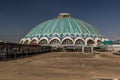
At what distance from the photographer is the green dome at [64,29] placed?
164 meters

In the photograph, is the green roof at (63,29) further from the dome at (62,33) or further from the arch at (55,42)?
the arch at (55,42)

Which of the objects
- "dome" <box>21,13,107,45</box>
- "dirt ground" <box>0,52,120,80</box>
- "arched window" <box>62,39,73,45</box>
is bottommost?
"dirt ground" <box>0,52,120,80</box>

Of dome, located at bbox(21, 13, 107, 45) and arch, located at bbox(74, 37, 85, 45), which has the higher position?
dome, located at bbox(21, 13, 107, 45)

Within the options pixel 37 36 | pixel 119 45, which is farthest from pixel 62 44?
pixel 119 45

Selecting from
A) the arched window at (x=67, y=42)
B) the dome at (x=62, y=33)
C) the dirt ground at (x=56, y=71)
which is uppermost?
the dome at (x=62, y=33)

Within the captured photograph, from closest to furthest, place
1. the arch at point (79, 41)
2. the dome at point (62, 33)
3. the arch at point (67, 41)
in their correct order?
the arch at point (67, 41), the arch at point (79, 41), the dome at point (62, 33)

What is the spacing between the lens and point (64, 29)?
16600 centimetres

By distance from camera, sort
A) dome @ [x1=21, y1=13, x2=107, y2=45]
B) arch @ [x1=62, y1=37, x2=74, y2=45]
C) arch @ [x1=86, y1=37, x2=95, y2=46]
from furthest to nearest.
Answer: arch @ [x1=86, y1=37, x2=95, y2=46]
dome @ [x1=21, y1=13, x2=107, y2=45]
arch @ [x1=62, y1=37, x2=74, y2=45]

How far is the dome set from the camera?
162000mm

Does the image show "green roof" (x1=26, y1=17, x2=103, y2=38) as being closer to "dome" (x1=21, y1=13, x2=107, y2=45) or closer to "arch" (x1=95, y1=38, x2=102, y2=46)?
"dome" (x1=21, y1=13, x2=107, y2=45)

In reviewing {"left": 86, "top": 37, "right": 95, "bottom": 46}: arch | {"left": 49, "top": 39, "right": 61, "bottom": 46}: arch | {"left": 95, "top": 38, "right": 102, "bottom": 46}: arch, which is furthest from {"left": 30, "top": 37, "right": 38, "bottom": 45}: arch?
{"left": 95, "top": 38, "right": 102, "bottom": 46}: arch

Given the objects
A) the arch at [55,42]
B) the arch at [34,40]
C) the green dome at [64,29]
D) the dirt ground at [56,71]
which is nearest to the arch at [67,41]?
the green dome at [64,29]

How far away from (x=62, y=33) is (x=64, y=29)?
3514 millimetres

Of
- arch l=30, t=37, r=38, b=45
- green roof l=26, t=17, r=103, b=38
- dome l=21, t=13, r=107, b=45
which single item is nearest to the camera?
dome l=21, t=13, r=107, b=45
